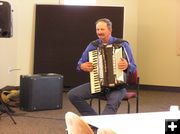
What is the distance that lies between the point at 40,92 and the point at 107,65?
174 centimetres

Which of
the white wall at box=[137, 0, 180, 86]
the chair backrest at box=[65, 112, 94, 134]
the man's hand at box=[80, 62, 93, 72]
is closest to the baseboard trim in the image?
the white wall at box=[137, 0, 180, 86]

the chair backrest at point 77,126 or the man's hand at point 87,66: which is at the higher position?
the man's hand at point 87,66

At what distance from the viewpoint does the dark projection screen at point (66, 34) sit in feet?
20.4

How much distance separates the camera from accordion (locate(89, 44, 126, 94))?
11.8 feet

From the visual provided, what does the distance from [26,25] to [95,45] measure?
9.06ft

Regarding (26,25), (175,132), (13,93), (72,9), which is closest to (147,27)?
(72,9)

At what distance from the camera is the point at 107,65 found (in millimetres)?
3617

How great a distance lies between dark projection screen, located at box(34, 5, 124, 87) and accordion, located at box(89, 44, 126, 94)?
8.39 feet

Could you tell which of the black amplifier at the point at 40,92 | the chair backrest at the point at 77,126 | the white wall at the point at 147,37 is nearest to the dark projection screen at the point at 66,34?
the white wall at the point at 147,37

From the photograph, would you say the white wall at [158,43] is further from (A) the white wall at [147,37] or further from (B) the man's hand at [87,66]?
(B) the man's hand at [87,66]

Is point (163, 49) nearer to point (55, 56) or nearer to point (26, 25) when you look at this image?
point (55, 56)

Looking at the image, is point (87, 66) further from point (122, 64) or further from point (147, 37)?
point (147, 37)

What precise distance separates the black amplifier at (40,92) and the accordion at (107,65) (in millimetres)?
1524

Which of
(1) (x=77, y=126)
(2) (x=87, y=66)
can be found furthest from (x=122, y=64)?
(1) (x=77, y=126)
